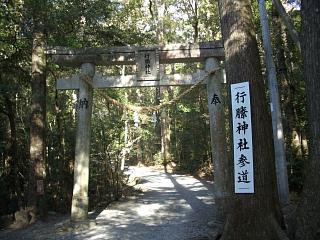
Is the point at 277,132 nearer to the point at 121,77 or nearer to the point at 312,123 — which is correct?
the point at 312,123

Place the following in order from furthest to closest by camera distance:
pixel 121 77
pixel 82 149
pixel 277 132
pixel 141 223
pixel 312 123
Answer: pixel 121 77 → pixel 82 149 → pixel 141 223 → pixel 277 132 → pixel 312 123

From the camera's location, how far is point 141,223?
9008 mm

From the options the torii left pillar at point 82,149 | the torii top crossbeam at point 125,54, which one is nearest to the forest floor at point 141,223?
the torii left pillar at point 82,149

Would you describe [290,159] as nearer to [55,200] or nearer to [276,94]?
[276,94]

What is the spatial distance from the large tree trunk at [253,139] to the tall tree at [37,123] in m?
6.04

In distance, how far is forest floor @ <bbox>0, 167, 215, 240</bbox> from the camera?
26.0ft

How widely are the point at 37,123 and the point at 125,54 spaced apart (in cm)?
295

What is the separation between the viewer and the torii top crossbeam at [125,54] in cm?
935

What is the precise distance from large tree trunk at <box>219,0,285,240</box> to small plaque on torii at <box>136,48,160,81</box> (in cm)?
371

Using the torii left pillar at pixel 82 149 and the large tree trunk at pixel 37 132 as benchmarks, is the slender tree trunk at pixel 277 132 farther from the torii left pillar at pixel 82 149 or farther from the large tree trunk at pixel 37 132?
the large tree trunk at pixel 37 132

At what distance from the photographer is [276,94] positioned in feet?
26.3

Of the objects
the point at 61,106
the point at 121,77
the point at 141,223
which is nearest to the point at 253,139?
the point at 141,223

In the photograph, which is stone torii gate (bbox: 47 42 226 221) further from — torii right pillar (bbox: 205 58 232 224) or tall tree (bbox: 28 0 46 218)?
tall tree (bbox: 28 0 46 218)

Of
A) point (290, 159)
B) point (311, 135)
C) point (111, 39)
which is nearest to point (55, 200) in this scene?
point (111, 39)
